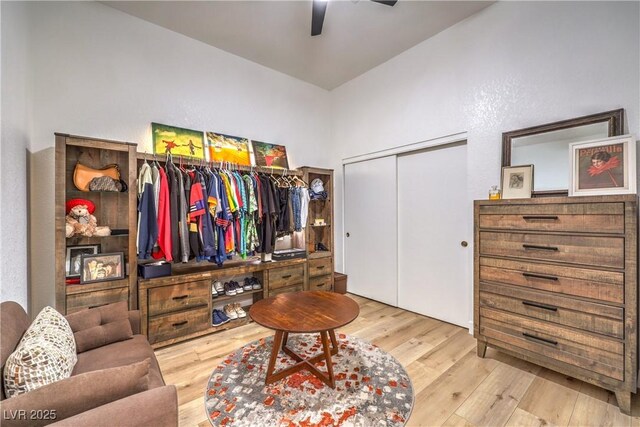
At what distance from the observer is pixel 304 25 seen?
112 inches

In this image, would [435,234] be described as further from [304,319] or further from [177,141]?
[177,141]

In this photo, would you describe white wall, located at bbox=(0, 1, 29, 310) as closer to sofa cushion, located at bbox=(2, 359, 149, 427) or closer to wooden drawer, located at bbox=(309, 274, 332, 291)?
sofa cushion, located at bbox=(2, 359, 149, 427)

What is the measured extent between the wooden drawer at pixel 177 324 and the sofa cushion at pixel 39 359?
1.08 m

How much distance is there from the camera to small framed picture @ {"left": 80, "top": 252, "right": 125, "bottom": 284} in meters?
2.20

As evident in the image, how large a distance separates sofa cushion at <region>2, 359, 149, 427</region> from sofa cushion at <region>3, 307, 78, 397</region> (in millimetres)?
177

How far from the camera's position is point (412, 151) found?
3375 mm

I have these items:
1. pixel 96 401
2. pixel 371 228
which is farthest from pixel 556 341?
pixel 96 401

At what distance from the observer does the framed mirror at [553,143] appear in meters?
2.01

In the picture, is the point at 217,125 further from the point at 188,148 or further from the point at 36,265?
the point at 36,265

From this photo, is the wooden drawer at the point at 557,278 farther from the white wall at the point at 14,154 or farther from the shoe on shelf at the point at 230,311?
the white wall at the point at 14,154

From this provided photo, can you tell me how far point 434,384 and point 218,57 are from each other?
4.03 m

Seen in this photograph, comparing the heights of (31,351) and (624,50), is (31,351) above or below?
below

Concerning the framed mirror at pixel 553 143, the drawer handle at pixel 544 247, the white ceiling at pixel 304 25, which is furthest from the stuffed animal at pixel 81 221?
the framed mirror at pixel 553 143

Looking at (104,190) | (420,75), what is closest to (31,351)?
(104,190)
